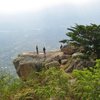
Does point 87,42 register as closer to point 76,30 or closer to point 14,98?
point 76,30

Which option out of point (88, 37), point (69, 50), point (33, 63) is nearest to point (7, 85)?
point (88, 37)

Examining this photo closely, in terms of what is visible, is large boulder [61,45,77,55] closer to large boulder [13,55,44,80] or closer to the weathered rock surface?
the weathered rock surface

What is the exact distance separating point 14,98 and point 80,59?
8.89 m

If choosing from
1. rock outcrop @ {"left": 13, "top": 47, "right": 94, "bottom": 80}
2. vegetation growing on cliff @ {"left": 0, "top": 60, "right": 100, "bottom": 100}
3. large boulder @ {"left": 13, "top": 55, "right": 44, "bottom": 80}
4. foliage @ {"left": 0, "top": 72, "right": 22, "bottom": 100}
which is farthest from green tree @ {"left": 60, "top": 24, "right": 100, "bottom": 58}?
foliage @ {"left": 0, "top": 72, "right": 22, "bottom": 100}

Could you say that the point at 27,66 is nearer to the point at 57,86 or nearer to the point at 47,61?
the point at 47,61

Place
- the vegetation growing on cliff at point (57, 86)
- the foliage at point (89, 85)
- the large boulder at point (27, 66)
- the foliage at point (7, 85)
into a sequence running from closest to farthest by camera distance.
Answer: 1. the foliage at point (89, 85)
2. the vegetation growing on cliff at point (57, 86)
3. the foliage at point (7, 85)
4. the large boulder at point (27, 66)

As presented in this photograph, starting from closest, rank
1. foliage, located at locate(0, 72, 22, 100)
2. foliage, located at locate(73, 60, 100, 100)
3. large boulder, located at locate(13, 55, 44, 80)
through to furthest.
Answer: foliage, located at locate(73, 60, 100, 100) → foliage, located at locate(0, 72, 22, 100) → large boulder, located at locate(13, 55, 44, 80)

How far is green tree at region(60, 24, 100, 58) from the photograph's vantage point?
39.6 meters

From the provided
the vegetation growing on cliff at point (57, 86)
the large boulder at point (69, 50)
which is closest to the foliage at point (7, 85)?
the vegetation growing on cliff at point (57, 86)

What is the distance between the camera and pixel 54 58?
47.1m

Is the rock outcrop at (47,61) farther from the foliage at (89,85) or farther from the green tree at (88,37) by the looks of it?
the foliage at (89,85)

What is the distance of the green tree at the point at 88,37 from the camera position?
39594 mm

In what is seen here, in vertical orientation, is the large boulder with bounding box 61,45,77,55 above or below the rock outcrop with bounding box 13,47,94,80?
above

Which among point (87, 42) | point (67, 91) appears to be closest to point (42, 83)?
point (87, 42)
